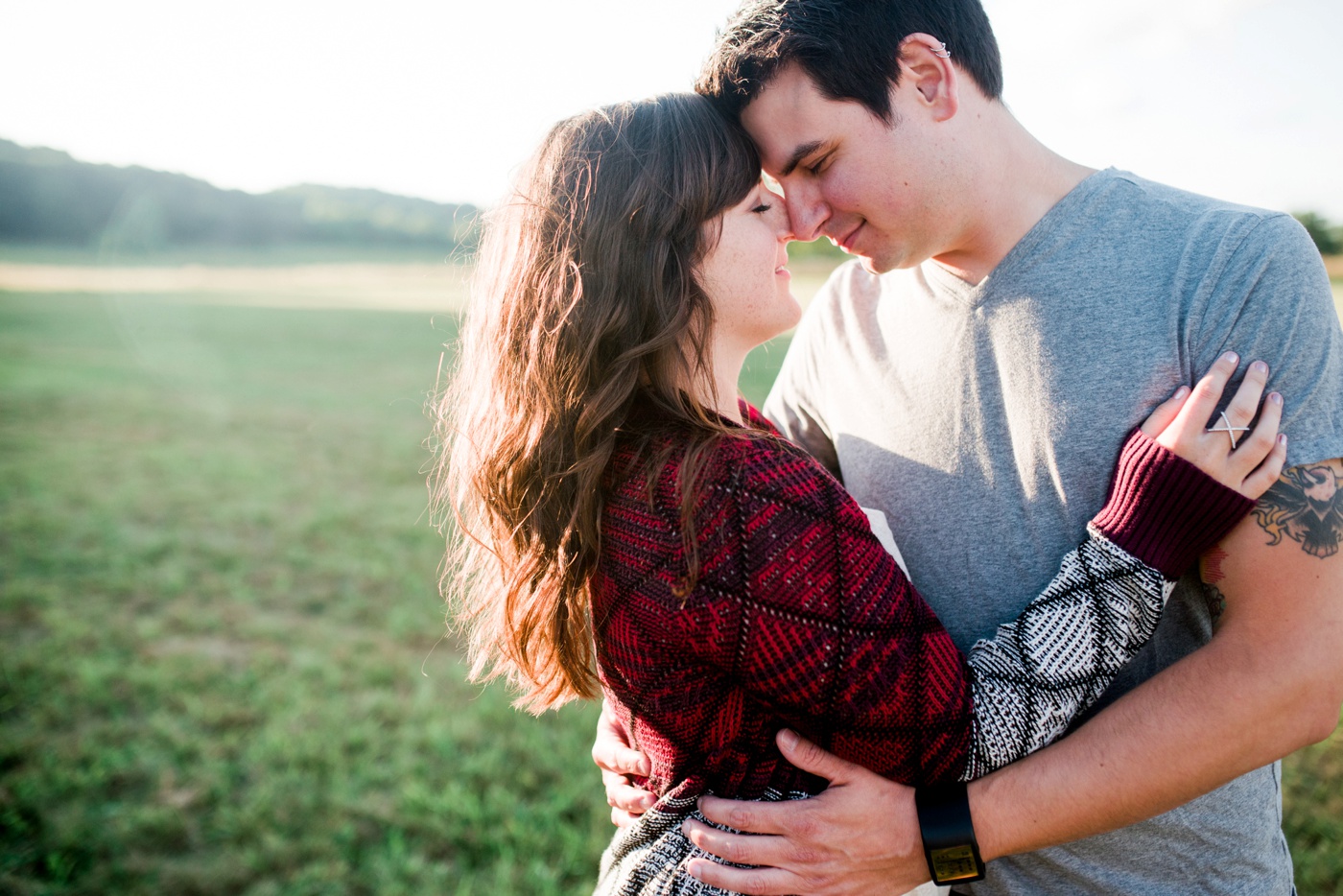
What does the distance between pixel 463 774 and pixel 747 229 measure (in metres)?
3.14

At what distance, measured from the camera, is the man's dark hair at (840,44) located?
194 centimetres

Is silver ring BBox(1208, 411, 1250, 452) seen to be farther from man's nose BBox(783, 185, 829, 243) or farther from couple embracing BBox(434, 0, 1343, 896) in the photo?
man's nose BBox(783, 185, 829, 243)

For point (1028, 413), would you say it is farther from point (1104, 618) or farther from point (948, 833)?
point (948, 833)

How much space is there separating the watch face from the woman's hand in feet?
2.60

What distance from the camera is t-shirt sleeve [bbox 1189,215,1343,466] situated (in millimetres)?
1427

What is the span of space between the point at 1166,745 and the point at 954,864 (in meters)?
0.43

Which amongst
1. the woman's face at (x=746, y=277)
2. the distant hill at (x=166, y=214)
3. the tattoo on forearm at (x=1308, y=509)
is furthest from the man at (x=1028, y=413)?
the distant hill at (x=166, y=214)

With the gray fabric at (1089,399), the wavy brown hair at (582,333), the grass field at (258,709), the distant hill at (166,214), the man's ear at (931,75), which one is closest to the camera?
the gray fabric at (1089,399)

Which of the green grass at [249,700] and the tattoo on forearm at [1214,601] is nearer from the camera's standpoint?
the tattoo on forearm at [1214,601]

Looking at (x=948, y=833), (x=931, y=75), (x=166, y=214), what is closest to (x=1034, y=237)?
(x=931, y=75)

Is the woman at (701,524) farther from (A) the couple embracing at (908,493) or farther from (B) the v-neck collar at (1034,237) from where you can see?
(B) the v-neck collar at (1034,237)

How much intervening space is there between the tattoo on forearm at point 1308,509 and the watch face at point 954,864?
77cm

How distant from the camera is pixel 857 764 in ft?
4.87

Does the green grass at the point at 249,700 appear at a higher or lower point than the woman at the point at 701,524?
lower
